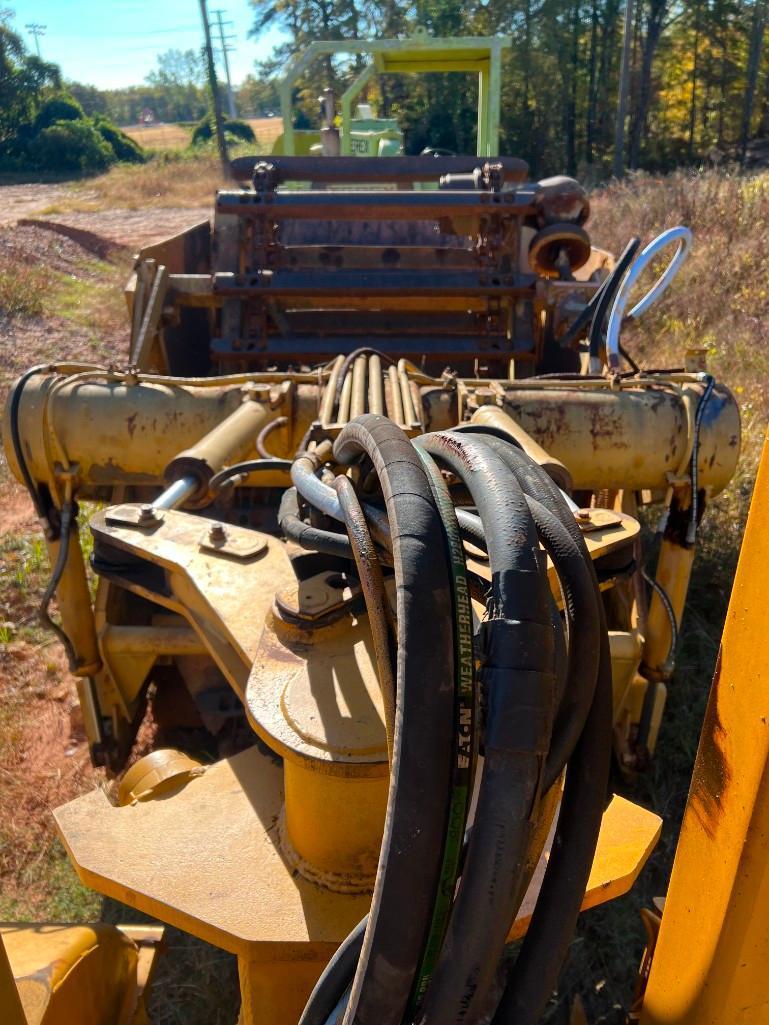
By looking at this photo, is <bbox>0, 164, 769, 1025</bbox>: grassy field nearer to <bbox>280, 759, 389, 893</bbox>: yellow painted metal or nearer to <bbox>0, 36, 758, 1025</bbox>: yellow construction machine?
<bbox>0, 36, 758, 1025</bbox>: yellow construction machine

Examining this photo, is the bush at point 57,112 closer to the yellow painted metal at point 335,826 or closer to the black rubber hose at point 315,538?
the black rubber hose at point 315,538

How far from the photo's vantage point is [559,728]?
816mm

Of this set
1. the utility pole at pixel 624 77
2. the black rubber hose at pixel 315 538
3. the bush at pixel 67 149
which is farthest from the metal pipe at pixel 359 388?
the bush at pixel 67 149

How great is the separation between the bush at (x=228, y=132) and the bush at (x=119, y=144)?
319 centimetres

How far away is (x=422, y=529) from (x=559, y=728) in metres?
0.24

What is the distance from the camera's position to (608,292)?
2.92 meters

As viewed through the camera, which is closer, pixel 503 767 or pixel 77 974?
pixel 503 767

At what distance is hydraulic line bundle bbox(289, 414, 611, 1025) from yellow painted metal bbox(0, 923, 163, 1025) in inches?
25.6

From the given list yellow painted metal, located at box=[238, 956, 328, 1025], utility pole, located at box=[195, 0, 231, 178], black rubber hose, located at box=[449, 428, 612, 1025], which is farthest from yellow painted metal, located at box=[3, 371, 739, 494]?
utility pole, located at box=[195, 0, 231, 178]

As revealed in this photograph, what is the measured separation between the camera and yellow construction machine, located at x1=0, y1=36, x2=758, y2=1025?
733 millimetres

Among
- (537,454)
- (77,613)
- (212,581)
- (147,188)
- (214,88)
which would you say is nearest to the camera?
(212,581)

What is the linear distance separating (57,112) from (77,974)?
1355 inches

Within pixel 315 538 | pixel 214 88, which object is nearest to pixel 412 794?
pixel 315 538

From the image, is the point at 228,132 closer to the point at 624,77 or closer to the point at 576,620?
the point at 624,77
